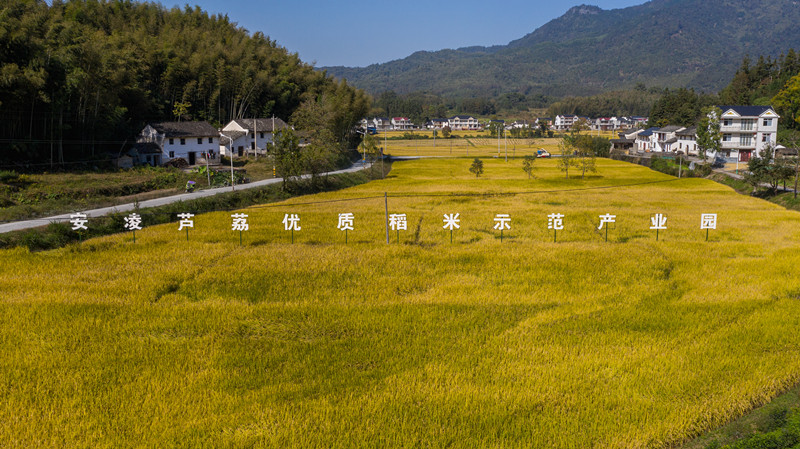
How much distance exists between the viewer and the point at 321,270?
18.8 metres

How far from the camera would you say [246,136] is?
6209 centimetres

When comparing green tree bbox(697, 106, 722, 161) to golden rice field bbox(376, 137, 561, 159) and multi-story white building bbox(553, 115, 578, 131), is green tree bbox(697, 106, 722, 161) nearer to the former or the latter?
golden rice field bbox(376, 137, 561, 159)

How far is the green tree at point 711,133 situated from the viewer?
5784cm

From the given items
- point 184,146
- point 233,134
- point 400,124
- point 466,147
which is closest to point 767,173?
point 184,146

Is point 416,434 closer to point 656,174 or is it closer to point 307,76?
point 656,174

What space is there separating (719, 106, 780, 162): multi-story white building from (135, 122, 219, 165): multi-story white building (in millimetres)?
55888

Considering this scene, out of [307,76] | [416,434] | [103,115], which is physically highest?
[307,76]

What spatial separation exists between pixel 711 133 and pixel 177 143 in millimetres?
56344

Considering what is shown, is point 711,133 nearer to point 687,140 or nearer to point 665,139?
point 687,140

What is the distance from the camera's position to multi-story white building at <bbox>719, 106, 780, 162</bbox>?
190 ft

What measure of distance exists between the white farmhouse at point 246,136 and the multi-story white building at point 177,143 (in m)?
2.62

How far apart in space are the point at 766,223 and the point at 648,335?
20.6 m

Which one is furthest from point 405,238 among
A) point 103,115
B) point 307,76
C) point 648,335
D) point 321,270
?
point 307,76

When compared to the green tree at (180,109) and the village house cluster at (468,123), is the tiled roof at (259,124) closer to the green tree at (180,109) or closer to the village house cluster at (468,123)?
the green tree at (180,109)
